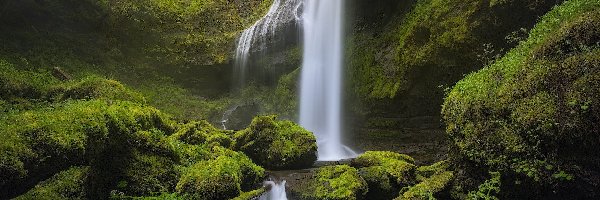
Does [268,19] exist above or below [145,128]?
above

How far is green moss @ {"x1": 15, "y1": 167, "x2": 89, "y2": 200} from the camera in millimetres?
7168

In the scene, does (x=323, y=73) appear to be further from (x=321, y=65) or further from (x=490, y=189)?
(x=490, y=189)

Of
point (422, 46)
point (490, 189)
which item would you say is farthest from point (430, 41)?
point (490, 189)

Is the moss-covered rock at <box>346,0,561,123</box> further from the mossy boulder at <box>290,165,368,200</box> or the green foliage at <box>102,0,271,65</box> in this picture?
the green foliage at <box>102,0,271,65</box>

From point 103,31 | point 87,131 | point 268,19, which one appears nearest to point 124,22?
point 103,31

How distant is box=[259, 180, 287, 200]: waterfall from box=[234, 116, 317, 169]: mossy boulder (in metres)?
1.41

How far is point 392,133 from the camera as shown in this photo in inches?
550

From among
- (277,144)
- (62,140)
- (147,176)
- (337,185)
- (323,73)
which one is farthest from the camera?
(323,73)

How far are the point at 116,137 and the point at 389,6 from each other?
35.6ft

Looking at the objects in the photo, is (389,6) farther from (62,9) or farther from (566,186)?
(62,9)

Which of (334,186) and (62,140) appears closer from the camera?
(62,140)

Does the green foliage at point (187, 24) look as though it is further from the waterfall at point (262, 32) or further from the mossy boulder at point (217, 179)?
the mossy boulder at point (217, 179)

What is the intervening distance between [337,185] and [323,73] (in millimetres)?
8786

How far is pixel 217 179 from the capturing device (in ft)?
28.8
